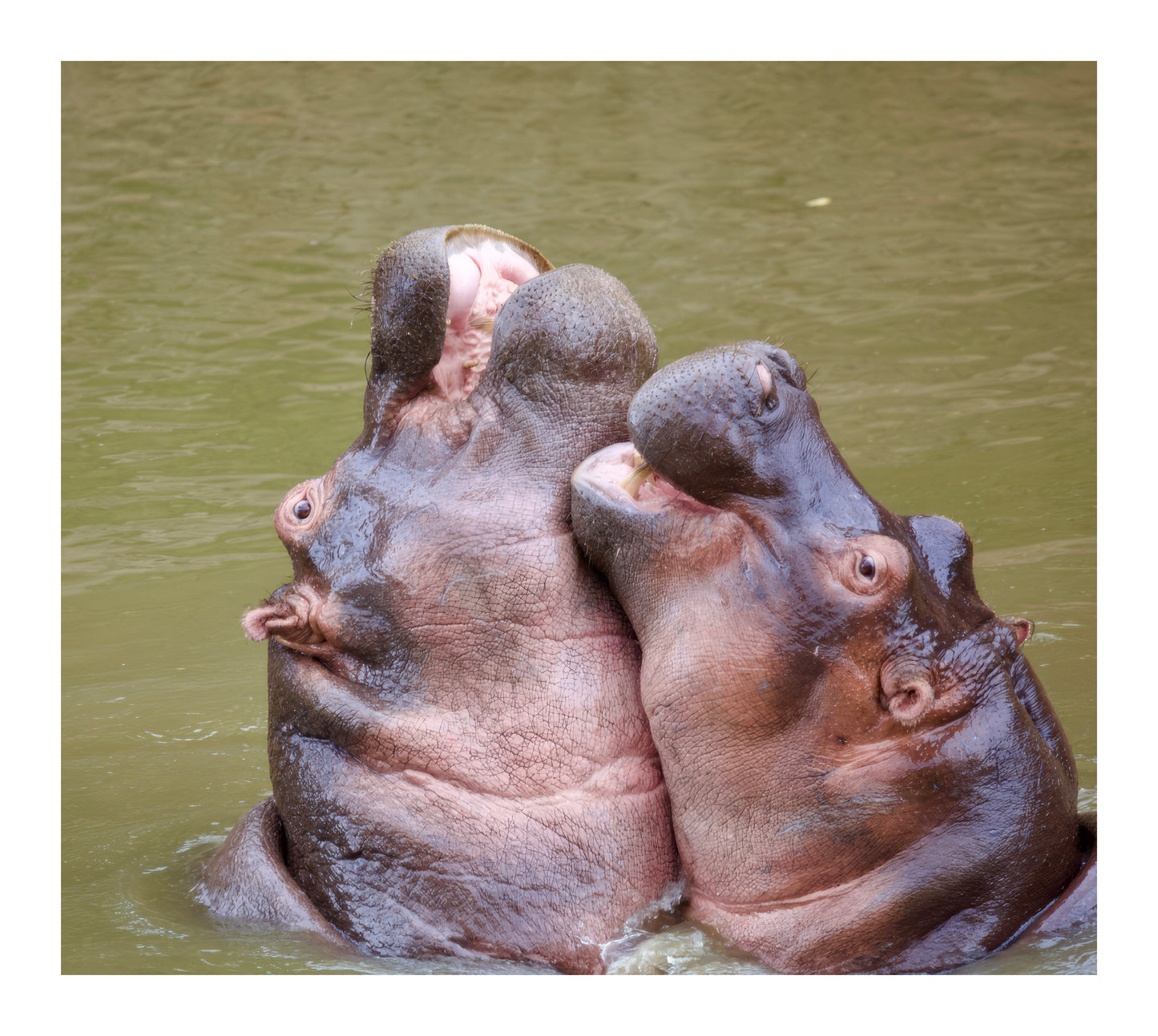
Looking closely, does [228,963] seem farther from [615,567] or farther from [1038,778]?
[1038,778]

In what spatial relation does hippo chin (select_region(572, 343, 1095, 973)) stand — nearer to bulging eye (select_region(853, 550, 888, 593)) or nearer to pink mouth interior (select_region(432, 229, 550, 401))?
bulging eye (select_region(853, 550, 888, 593))

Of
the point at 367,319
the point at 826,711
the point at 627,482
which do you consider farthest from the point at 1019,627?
the point at 367,319

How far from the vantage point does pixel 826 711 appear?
132 inches

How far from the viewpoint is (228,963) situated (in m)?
3.59

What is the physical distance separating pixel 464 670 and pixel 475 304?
0.92 m

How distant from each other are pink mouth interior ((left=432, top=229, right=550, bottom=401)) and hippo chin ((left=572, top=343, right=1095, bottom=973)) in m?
0.70

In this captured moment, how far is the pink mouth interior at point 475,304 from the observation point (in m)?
3.86

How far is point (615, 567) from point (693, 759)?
46 cm

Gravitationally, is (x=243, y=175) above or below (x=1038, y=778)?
above

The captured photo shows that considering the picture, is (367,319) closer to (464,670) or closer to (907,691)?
Result: (464,670)

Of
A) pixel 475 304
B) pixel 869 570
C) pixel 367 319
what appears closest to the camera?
pixel 869 570

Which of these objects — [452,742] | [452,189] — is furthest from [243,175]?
[452,742]

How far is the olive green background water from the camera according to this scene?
5.36 m

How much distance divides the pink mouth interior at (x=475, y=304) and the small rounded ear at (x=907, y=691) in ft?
4.14
